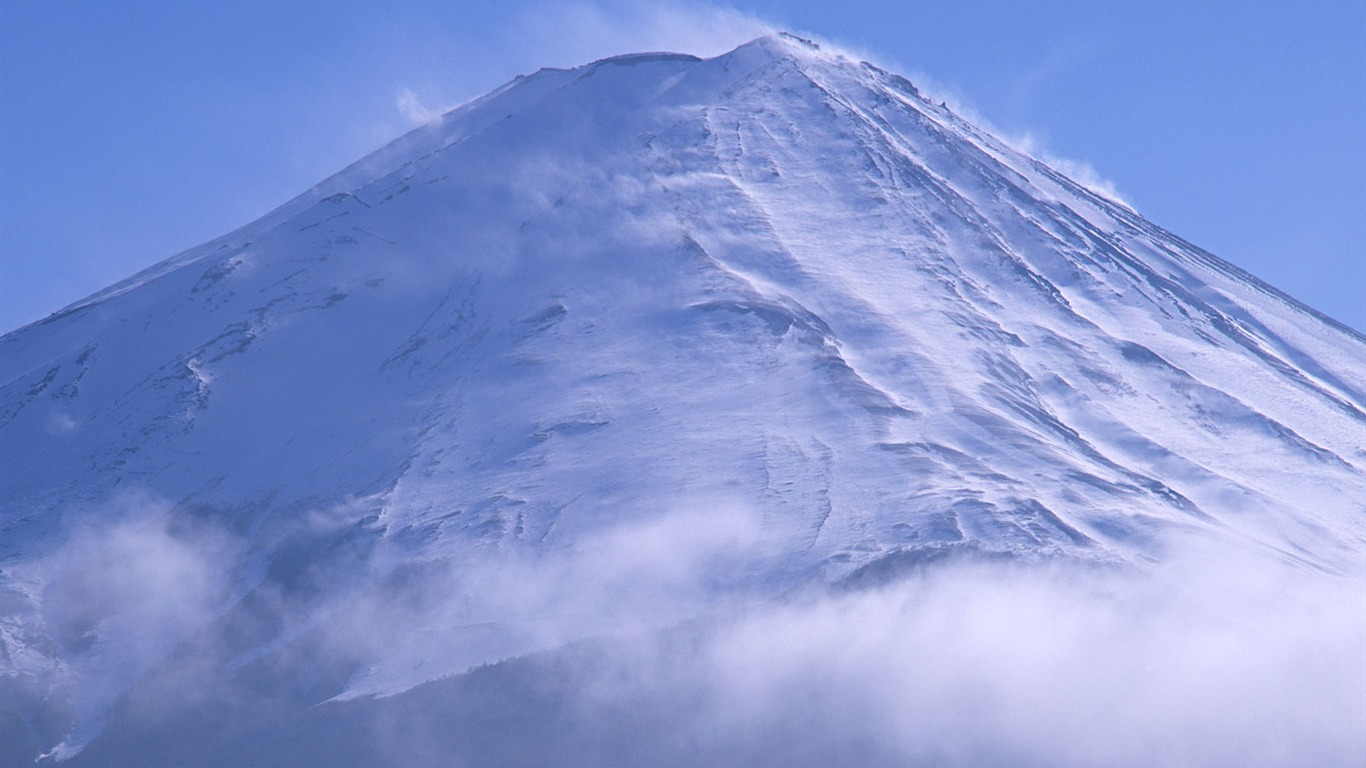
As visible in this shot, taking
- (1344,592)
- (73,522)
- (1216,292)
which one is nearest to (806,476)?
(1344,592)

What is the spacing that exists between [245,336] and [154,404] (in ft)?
13.6

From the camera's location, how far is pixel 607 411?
179ft

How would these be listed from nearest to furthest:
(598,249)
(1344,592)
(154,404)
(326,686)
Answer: (326,686) → (1344,592) → (154,404) → (598,249)

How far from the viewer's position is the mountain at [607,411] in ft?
152

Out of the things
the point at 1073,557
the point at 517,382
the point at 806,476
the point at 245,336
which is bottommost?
the point at 1073,557

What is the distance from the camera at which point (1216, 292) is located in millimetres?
67375

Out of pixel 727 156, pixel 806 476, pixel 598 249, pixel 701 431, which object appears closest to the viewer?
pixel 806 476

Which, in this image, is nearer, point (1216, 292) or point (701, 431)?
point (701, 431)

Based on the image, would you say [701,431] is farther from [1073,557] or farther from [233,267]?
[233,267]

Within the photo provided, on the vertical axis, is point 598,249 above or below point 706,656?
above

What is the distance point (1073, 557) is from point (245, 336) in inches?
1071

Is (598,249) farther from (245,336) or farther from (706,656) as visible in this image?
(706,656)

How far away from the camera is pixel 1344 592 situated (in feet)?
154

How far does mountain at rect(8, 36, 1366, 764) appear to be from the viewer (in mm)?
46375
